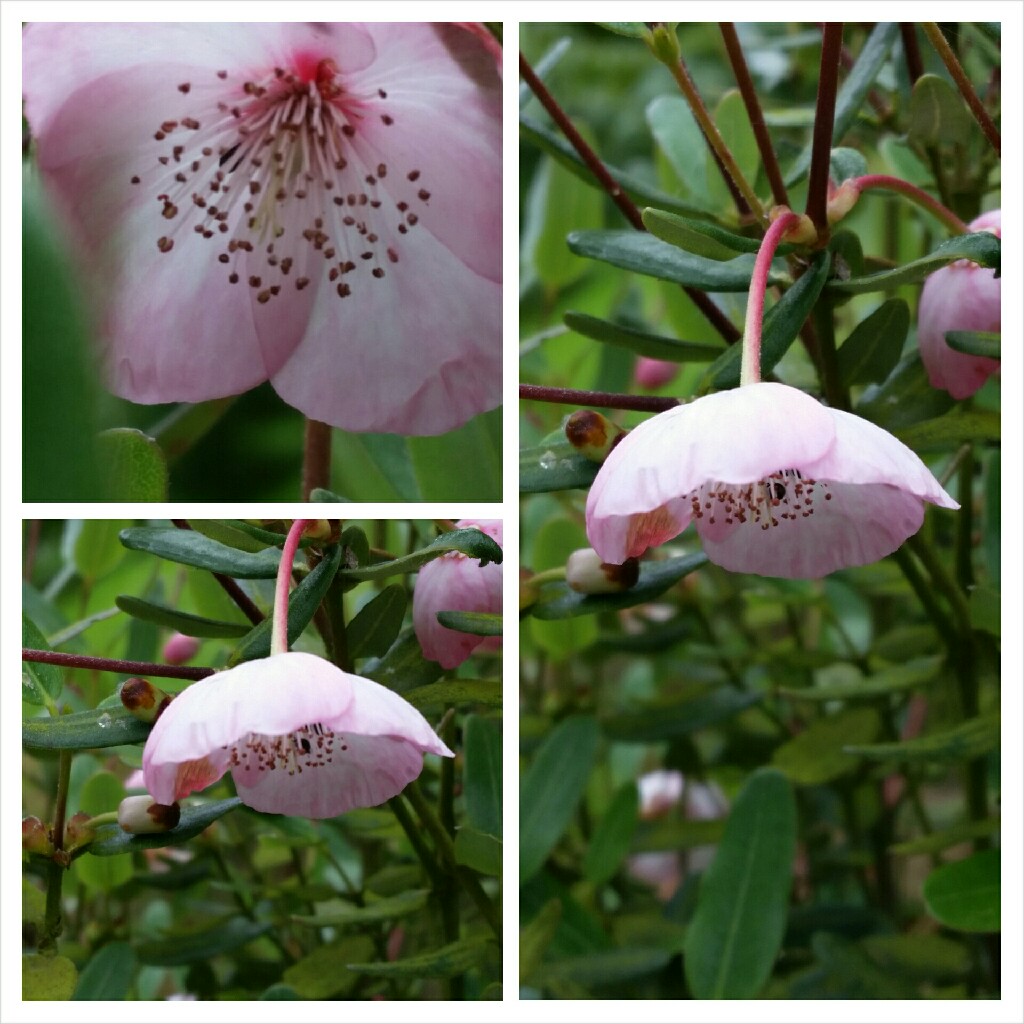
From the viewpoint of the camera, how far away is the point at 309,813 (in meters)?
0.73

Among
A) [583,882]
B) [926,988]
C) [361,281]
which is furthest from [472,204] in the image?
[926,988]

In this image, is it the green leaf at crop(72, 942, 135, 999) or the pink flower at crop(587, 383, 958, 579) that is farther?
the green leaf at crop(72, 942, 135, 999)

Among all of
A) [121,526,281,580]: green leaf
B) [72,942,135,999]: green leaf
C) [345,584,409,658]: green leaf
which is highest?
[121,526,281,580]: green leaf

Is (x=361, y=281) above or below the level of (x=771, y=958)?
above

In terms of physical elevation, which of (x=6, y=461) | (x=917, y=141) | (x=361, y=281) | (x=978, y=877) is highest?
(x=917, y=141)

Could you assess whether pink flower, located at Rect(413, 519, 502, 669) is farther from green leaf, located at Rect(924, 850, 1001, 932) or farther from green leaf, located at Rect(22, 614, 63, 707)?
green leaf, located at Rect(924, 850, 1001, 932)

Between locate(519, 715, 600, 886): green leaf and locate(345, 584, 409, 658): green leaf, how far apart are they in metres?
0.18

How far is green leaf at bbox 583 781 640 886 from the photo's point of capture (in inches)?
35.6

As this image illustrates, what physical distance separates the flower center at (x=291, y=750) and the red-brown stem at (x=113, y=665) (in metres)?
0.05

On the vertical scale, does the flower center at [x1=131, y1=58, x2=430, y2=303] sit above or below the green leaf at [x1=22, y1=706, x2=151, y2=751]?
above

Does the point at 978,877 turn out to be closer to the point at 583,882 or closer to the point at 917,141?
the point at 583,882

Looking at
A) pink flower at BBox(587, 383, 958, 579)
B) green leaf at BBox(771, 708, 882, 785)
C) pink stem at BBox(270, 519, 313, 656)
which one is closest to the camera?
pink flower at BBox(587, 383, 958, 579)

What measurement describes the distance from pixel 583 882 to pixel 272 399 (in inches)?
17.9

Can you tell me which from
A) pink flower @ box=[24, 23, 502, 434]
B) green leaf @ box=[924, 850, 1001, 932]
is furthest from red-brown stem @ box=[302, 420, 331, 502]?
green leaf @ box=[924, 850, 1001, 932]
